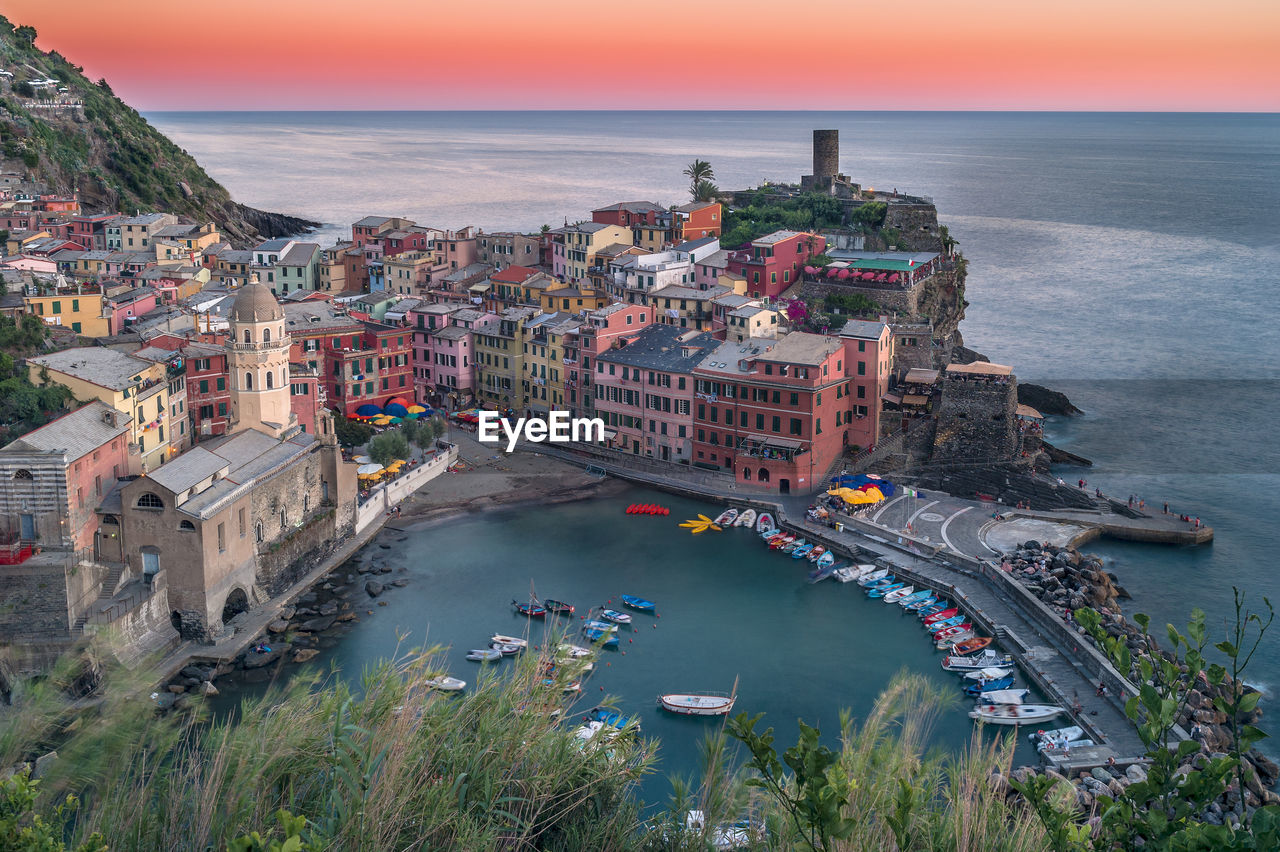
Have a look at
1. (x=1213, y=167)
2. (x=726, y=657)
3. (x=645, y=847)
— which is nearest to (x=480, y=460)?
(x=726, y=657)

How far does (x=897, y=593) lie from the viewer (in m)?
32.0

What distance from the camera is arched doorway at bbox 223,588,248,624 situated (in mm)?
29797

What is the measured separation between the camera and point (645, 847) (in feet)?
43.9

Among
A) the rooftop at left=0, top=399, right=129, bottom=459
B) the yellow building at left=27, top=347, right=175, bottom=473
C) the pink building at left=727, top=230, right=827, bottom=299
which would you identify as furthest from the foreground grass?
the pink building at left=727, top=230, right=827, bottom=299

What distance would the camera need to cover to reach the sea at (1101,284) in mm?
34688

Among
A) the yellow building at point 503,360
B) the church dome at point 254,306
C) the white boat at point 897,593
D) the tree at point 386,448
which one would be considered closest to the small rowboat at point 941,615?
the white boat at point 897,593

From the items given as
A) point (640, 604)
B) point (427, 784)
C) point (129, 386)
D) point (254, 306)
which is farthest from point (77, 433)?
point (427, 784)

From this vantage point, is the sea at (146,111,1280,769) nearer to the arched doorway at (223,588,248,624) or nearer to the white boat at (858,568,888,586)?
the white boat at (858,568,888,586)

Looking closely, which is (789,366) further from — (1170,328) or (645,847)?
(1170,328)

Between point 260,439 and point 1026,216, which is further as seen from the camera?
point 1026,216

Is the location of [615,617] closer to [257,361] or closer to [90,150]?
[257,361]

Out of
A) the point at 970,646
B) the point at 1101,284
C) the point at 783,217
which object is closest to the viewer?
the point at 970,646

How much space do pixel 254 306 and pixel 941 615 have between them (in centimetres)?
1964

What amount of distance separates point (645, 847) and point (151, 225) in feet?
183
